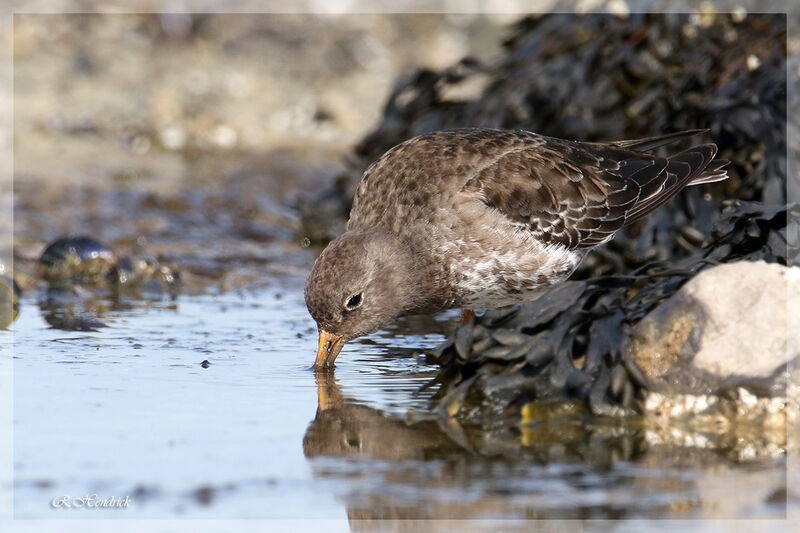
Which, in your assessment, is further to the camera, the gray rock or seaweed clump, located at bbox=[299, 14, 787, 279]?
seaweed clump, located at bbox=[299, 14, 787, 279]

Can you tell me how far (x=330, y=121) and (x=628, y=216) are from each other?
7429 mm

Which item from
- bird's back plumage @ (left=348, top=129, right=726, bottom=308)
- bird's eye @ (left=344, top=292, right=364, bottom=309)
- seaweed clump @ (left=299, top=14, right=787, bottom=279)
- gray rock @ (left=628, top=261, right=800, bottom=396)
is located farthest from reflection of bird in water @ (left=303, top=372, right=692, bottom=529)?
seaweed clump @ (left=299, top=14, right=787, bottom=279)

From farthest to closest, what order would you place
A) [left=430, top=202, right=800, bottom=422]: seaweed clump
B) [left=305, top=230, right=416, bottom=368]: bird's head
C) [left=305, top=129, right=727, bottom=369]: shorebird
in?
[left=305, top=129, right=727, bottom=369]: shorebird, [left=305, top=230, right=416, bottom=368]: bird's head, [left=430, top=202, right=800, bottom=422]: seaweed clump

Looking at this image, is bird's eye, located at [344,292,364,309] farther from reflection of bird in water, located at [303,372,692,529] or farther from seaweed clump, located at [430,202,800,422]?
reflection of bird in water, located at [303,372,692,529]

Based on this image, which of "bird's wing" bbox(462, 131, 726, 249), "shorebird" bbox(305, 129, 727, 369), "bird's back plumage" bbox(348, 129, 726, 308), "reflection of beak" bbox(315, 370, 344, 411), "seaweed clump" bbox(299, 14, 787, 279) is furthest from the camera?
"seaweed clump" bbox(299, 14, 787, 279)

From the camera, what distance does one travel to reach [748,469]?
3.96 metres

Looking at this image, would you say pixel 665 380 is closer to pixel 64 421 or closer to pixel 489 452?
pixel 489 452

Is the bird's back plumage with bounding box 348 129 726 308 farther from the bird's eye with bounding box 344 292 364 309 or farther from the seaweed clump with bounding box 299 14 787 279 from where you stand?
the seaweed clump with bounding box 299 14 787 279

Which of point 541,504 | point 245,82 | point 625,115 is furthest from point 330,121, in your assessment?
point 541,504

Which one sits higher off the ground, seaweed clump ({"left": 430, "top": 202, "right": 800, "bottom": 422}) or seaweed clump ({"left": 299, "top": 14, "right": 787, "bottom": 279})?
seaweed clump ({"left": 299, "top": 14, "right": 787, "bottom": 279})

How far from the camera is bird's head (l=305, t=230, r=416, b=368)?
5449 mm

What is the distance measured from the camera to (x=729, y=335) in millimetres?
4484
